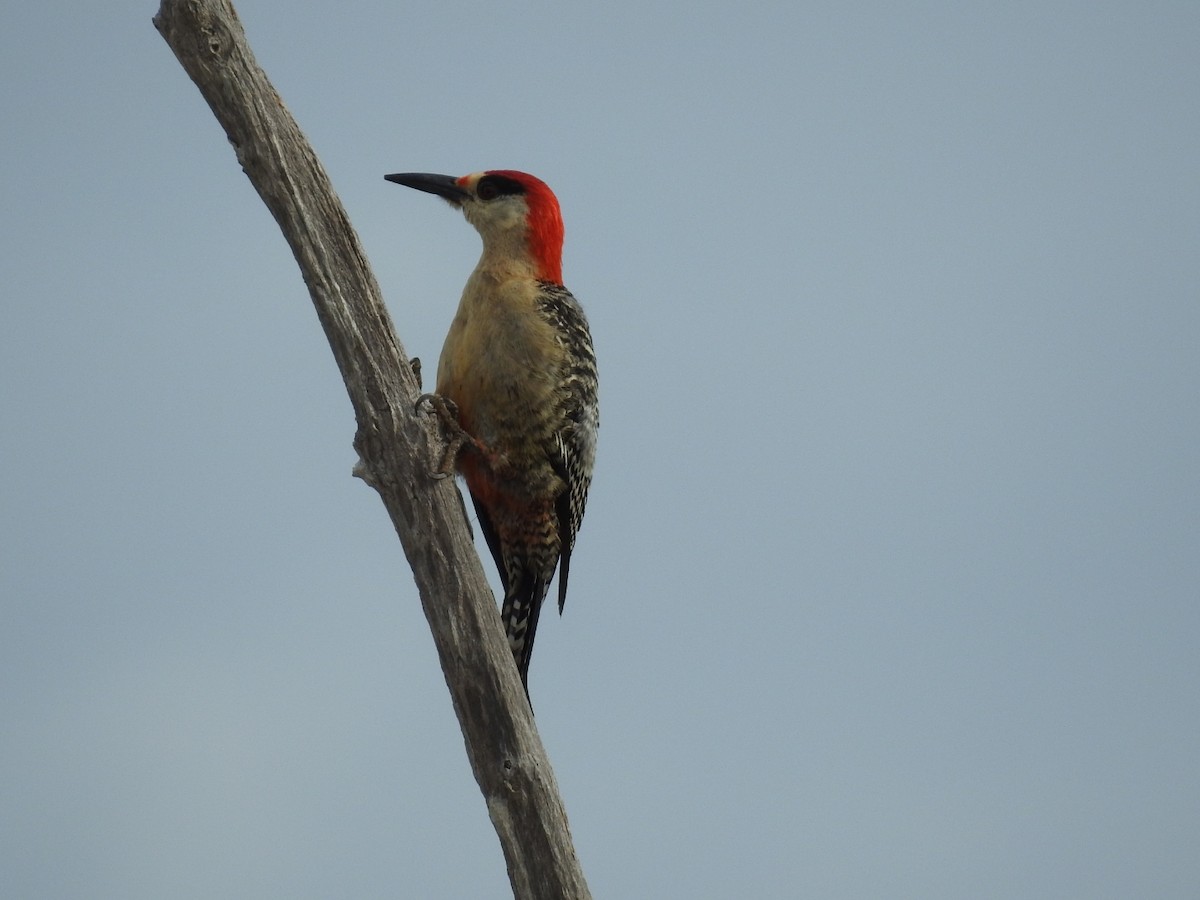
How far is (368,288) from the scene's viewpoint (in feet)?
13.8

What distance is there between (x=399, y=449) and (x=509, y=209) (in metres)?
1.45

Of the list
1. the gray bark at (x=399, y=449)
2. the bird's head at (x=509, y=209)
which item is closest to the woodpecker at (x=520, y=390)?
the bird's head at (x=509, y=209)

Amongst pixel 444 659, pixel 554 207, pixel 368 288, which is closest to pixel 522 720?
pixel 444 659

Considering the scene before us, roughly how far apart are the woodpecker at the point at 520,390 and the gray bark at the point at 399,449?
315 millimetres

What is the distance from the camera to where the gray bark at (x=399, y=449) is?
4.07m

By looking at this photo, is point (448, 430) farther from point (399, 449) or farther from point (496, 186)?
point (496, 186)

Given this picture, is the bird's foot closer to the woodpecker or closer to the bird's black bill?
the woodpecker

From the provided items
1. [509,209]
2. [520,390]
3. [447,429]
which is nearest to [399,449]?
[447,429]

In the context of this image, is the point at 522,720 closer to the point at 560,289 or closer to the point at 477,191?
the point at 560,289

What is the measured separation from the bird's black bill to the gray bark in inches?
44.5

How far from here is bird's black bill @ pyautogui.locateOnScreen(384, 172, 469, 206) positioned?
17.2 feet

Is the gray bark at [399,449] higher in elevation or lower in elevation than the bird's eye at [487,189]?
lower

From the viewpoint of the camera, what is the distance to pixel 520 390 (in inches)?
188

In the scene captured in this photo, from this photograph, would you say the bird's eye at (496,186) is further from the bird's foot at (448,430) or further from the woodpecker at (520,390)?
the bird's foot at (448,430)
